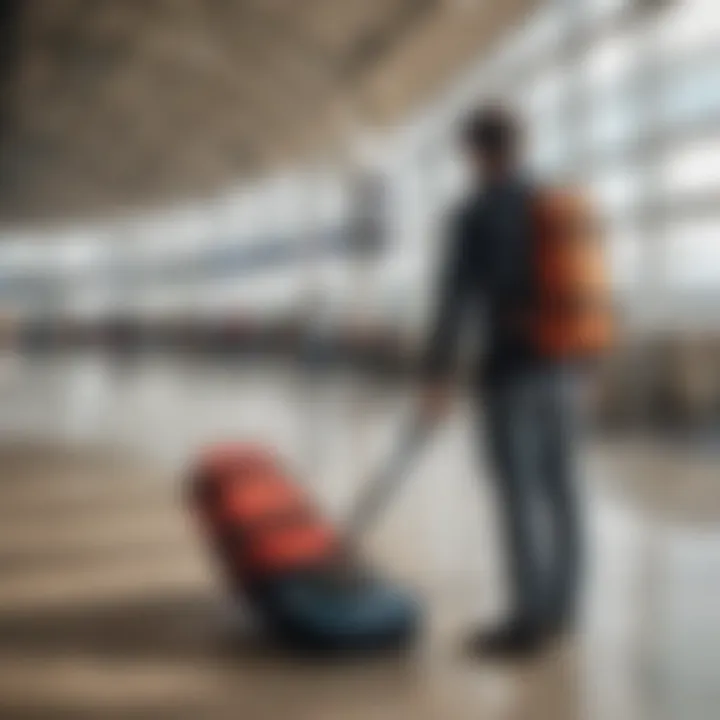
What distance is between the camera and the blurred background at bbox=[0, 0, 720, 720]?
165 inches

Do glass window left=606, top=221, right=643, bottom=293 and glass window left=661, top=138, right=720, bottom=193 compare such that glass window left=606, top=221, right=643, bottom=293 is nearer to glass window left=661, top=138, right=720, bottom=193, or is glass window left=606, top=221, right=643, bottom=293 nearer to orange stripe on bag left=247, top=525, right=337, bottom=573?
glass window left=661, top=138, right=720, bottom=193

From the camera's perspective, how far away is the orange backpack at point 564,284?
13.8 ft

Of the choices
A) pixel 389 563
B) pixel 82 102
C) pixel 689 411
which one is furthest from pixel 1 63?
pixel 389 563

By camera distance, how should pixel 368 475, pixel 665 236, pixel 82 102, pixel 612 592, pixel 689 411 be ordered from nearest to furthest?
pixel 612 592
pixel 368 475
pixel 689 411
pixel 665 236
pixel 82 102

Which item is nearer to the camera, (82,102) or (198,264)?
(82,102)

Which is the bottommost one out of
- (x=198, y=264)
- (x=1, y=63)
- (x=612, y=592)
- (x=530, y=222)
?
(x=612, y=592)

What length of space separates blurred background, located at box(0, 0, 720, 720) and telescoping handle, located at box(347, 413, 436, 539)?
0.16 meters

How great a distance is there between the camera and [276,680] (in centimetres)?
392

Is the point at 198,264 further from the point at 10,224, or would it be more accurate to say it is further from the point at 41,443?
the point at 41,443

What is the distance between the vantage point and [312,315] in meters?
24.3

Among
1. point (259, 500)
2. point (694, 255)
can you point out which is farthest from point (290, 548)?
point (694, 255)

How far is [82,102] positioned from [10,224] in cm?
253

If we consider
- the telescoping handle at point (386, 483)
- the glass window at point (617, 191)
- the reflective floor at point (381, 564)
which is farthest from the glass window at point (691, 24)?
the telescoping handle at point (386, 483)

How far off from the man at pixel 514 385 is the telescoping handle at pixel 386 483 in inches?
11.3
